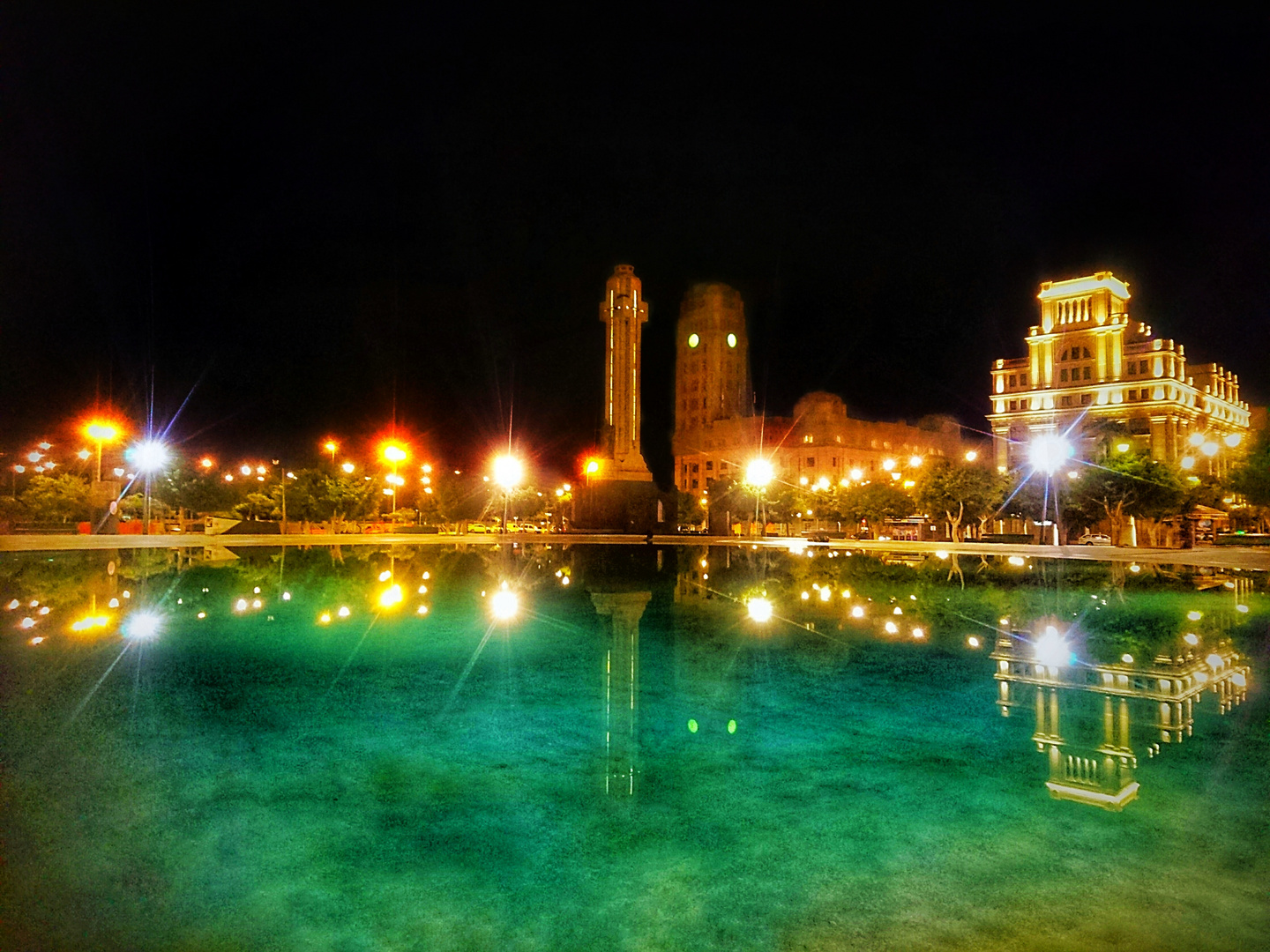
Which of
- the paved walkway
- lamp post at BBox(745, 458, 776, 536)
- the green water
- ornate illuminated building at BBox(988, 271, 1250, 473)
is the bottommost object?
the green water

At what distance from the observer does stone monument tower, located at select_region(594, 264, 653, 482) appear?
53.4m

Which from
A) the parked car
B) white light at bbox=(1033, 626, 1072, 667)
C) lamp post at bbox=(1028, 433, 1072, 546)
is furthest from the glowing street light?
white light at bbox=(1033, 626, 1072, 667)

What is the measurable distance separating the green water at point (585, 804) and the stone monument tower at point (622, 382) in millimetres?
41411

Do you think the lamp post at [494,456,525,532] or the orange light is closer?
the orange light

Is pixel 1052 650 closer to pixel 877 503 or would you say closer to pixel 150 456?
pixel 877 503

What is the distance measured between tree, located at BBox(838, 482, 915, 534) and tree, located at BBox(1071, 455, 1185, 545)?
14166mm

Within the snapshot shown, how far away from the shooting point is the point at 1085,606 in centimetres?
1667

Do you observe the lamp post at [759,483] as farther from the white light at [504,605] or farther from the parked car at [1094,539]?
the white light at [504,605]

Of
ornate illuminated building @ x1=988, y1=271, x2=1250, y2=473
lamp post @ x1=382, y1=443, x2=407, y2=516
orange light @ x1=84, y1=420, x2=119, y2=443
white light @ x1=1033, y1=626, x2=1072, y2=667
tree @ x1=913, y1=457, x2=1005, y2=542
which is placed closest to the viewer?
white light @ x1=1033, y1=626, x2=1072, y2=667

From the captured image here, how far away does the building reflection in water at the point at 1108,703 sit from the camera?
5941mm

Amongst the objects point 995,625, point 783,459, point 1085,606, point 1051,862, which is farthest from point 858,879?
point 783,459

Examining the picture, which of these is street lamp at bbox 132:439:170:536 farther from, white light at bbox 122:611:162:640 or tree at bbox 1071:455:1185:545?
tree at bbox 1071:455:1185:545

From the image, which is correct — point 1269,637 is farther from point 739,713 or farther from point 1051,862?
point 1051,862

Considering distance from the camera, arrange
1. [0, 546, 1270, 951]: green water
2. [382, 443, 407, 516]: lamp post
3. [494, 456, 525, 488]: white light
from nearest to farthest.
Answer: [0, 546, 1270, 951]: green water → [382, 443, 407, 516]: lamp post → [494, 456, 525, 488]: white light
